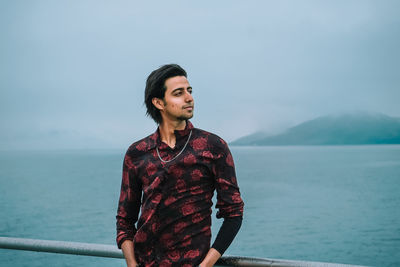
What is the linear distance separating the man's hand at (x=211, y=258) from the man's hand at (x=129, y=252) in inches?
14.7

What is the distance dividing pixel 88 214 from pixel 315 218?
29.2 meters

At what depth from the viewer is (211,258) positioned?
1.81 m

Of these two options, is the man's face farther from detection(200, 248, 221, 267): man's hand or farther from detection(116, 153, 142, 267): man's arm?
detection(200, 248, 221, 267): man's hand

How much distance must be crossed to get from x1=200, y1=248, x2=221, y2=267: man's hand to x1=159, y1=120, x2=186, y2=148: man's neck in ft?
1.70

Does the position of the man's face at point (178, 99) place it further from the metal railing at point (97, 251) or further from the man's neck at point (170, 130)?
the metal railing at point (97, 251)

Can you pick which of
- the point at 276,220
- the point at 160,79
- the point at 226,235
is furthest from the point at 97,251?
the point at 276,220

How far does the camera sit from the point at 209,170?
191 cm

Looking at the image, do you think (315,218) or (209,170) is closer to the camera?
(209,170)

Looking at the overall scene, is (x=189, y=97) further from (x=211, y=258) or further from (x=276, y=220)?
(x=276, y=220)

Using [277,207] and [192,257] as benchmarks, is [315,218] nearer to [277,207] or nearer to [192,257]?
[277,207]

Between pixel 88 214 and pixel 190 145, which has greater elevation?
pixel 190 145

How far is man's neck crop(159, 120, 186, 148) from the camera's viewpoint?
2.00 m

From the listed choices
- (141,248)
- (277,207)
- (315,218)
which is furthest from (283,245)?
(141,248)

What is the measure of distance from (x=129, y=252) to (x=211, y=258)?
0.43 metres
